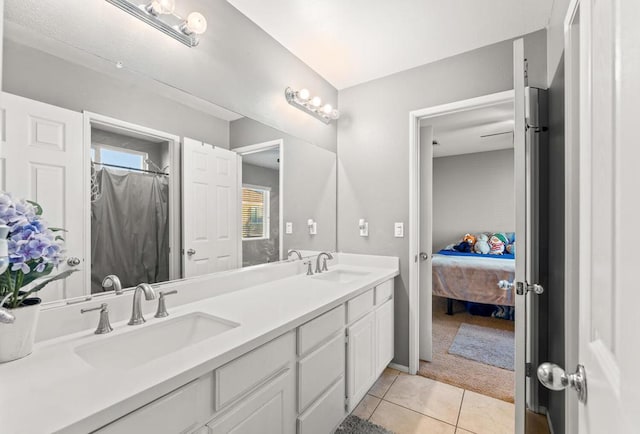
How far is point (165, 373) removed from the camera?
813 millimetres

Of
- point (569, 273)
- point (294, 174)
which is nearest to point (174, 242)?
point (294, 174)

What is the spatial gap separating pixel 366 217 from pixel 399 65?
1.25m

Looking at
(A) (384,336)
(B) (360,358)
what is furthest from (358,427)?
(A) (384,336)

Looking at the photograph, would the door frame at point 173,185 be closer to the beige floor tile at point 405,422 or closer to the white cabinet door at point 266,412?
the white cabinet door at point 266,412

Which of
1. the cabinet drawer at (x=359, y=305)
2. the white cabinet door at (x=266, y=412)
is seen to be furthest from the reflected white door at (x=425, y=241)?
the white cabinet door at (x=266, y=412)

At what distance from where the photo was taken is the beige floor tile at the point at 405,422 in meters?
1.75

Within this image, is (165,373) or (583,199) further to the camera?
(165,373)

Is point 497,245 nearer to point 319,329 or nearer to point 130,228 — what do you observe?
point 319,329

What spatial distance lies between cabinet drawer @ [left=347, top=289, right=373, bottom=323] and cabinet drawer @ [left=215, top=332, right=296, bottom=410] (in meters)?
0.55

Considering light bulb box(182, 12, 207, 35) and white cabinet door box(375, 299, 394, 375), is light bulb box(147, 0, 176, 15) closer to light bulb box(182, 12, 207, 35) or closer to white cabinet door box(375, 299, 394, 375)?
light bulb box(182, 12, 207, 35)

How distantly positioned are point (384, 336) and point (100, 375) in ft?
6.05

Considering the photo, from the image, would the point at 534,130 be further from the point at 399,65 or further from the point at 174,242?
the point at 174,242

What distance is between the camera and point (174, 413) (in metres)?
0.82

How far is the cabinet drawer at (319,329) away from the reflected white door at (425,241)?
4.01 feet
